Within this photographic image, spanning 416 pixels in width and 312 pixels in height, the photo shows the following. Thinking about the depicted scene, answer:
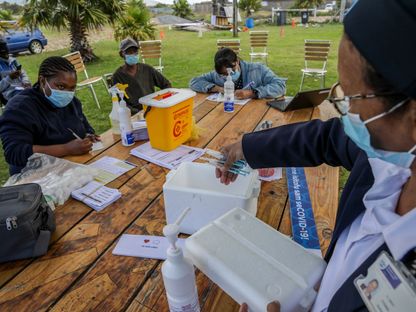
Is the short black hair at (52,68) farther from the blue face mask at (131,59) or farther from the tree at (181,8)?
the tree at (181,8)

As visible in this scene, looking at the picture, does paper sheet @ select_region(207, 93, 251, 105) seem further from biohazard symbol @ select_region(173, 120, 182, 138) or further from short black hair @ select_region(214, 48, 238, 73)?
biohazard symbol @ select_region(173, 120, 182, 138)

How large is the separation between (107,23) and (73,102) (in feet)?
22.6

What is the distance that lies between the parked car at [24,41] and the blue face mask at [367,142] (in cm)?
1221

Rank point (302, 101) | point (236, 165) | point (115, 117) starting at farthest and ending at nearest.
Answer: point (302, 101), point (115, 117), point (236, 165)

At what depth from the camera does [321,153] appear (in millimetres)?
1056

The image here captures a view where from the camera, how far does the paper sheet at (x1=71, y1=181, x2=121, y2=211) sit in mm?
1317

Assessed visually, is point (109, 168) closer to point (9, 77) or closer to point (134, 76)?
point (134, 76)

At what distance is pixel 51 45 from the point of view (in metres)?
13.0

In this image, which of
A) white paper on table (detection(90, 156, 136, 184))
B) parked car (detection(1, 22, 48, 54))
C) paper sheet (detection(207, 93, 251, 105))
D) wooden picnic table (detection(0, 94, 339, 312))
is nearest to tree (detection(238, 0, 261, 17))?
parked car (detection(1, 22, 48, 54))

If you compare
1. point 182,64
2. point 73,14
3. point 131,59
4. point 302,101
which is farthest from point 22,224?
point 73,14

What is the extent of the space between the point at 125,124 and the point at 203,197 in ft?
3.24

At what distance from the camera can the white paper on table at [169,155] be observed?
1.65 metres

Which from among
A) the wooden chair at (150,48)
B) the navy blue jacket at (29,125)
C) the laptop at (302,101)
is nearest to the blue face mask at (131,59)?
the navy blue jacket at (29,125)

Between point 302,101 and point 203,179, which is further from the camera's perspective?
point 302,101
